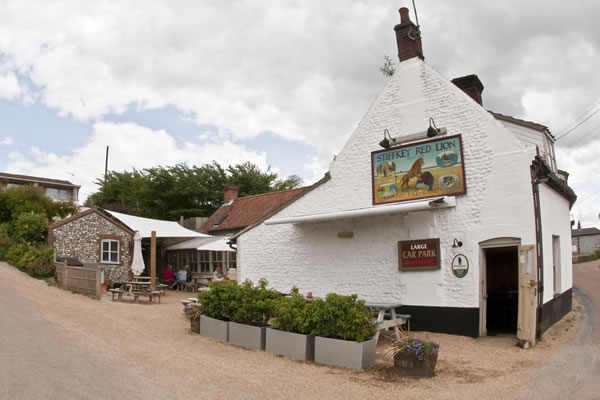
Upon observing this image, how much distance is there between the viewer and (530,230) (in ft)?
32.2

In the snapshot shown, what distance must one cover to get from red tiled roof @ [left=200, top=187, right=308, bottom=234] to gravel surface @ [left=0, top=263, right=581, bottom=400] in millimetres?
12777

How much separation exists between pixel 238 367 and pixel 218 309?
283 cm

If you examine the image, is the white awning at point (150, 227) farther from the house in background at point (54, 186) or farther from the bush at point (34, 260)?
the house in background at point (54, 186)

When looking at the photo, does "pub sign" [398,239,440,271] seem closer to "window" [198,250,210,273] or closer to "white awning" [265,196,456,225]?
"white awning" [265,196,456,225]

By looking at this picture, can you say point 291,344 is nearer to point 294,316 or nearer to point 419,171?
point 294,316

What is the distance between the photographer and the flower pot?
704cm

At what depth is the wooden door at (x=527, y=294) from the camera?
30.1ft

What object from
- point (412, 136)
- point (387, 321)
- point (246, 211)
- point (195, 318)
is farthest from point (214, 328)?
point (246, 211)

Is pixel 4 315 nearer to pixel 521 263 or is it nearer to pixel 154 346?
pixel 154 346

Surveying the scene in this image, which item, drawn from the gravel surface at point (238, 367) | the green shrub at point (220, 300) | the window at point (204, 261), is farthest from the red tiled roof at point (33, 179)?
the green shrub at point (220, 300)

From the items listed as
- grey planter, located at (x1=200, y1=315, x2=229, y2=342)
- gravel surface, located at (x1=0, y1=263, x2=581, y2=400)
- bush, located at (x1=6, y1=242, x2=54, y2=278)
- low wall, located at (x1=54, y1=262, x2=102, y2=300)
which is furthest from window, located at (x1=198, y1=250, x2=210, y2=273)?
grey planter, located at (x1=200, y1=315, x2=229, y2=342)

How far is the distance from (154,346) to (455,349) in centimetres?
579

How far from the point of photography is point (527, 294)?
9.34 metres

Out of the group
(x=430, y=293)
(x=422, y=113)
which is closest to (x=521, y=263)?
(x=430, y=293)
